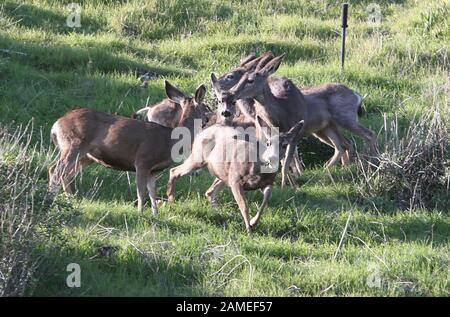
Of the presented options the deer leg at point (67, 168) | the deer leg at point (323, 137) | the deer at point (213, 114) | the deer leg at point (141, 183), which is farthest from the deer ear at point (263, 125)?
the deer leg at point (67, 168)

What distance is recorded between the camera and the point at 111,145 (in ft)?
41.3

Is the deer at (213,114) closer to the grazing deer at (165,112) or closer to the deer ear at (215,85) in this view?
the grazing deer at (165,112)

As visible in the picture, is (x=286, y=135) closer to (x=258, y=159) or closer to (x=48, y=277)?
(x=258, y=159)

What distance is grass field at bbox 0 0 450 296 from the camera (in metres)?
10.2

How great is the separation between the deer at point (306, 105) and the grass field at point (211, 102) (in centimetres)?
47

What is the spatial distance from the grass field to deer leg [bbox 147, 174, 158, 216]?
140 mm

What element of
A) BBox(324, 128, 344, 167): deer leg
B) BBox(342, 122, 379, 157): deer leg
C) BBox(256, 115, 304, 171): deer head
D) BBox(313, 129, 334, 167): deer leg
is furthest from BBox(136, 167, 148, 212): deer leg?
BBox(342, 122, 379, 157): deer leg

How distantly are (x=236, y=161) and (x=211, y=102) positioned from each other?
3052 mm

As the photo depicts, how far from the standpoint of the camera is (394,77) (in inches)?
664

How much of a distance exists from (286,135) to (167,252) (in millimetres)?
2273

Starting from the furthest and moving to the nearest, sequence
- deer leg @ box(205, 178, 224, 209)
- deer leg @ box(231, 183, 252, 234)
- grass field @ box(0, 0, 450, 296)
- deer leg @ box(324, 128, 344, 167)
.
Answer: deer leg @ box(324, 128, 344, 167) → deer leg @ box(205, 178, 224, 209) → deer leg @ box(231, 183, 252, 234) → grass field @ box(0, 0, 450, 296)

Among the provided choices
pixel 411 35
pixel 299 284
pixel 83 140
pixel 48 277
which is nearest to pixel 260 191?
pixel 83 140

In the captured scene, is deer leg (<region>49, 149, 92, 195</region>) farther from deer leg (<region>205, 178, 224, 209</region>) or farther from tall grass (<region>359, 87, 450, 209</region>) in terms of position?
tall grass (<region>359, 87, 450, 209</region>)

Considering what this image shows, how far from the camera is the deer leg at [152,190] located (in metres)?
12.1
